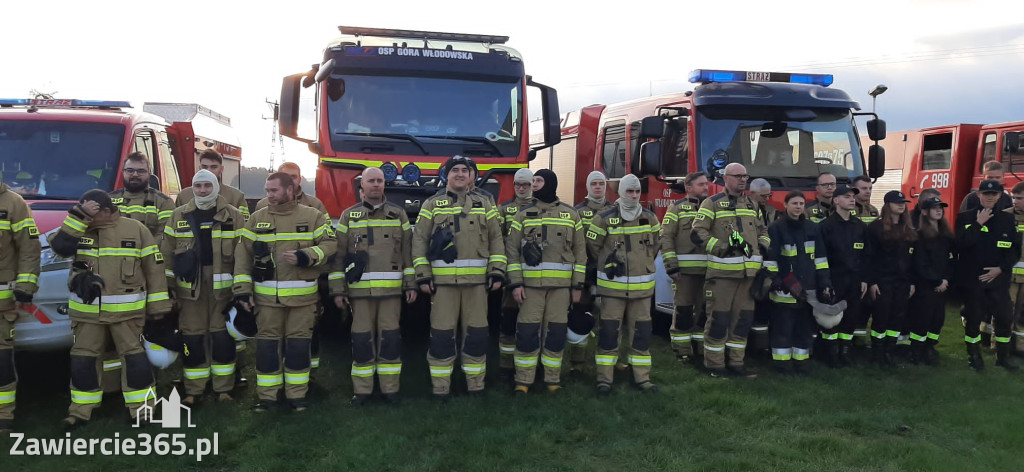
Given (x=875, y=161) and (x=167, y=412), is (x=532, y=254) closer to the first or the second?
(x=167, y=412)

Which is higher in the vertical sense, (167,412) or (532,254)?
(532,254)

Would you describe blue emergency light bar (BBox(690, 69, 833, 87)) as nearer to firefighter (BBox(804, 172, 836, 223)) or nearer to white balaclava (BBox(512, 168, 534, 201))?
firefighter (BBox(804, 172, 836, 223))

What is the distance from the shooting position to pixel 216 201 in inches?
221

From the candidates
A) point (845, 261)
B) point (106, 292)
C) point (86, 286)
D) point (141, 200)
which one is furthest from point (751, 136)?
point (86, 286)

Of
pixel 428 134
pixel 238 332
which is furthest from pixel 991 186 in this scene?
pixel 238 332

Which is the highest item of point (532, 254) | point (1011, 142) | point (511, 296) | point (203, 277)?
point (1011, 142)

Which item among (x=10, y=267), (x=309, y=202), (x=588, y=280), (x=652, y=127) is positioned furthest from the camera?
(x=652, y=127)

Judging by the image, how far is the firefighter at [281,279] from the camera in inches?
209

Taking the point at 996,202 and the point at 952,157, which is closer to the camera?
the point at 996,202

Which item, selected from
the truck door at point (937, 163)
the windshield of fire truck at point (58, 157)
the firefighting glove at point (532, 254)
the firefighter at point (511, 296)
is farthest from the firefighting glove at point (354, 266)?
the truck door at point (937, 163)

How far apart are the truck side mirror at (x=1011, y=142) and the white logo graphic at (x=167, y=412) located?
38.9 ft

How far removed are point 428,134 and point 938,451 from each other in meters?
5.08

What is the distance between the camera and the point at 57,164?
6.54 meters

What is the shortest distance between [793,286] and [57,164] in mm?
6996
